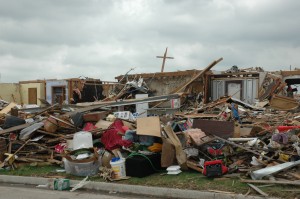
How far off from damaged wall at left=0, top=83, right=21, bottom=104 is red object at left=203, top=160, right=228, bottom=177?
2951 cm

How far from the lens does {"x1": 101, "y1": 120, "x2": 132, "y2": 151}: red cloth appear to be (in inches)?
391

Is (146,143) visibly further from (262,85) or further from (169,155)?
(262,85)

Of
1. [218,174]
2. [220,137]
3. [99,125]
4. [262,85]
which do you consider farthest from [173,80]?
[218,174]

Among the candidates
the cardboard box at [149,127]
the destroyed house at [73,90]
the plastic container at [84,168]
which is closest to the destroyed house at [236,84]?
the destroyed house at [73,90]

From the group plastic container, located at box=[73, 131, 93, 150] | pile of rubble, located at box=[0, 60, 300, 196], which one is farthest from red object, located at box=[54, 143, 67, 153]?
plastic container, located at box=[73, 131, 93, 150]

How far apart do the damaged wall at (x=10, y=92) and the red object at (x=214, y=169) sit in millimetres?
29514

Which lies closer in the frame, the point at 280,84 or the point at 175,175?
the point at 175,175

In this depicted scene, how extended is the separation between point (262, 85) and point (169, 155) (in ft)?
51.0

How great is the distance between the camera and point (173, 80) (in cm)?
2612

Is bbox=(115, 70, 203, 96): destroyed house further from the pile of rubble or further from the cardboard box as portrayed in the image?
the cardboard box

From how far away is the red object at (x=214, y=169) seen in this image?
26.2ft

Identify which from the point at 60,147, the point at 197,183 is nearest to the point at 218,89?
the point at 60,147

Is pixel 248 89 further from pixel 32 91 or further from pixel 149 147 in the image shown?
pixel 32 91

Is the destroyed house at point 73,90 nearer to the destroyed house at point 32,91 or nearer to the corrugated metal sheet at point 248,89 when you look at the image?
the destroyed house at point 32,91
